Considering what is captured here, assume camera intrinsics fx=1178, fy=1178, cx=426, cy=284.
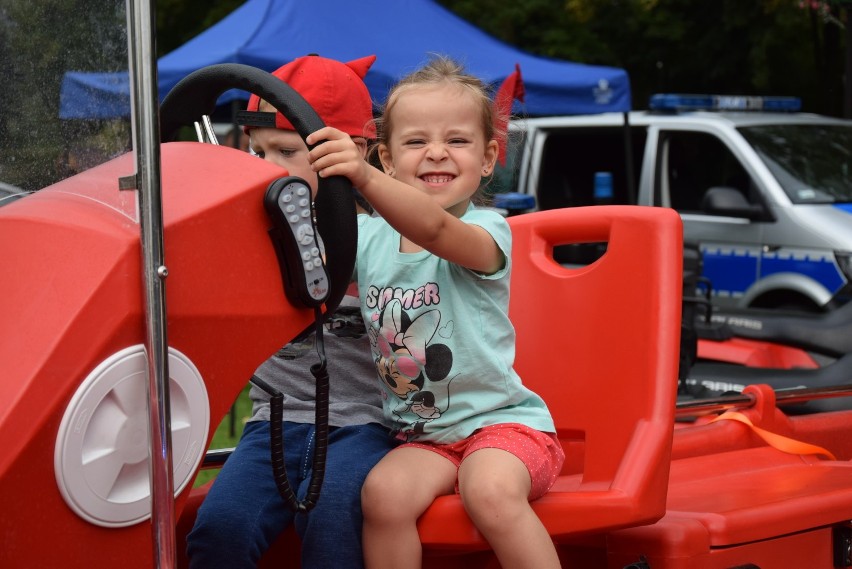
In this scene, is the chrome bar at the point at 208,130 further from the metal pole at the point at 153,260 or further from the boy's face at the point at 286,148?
the metal pole at the point at 153,260

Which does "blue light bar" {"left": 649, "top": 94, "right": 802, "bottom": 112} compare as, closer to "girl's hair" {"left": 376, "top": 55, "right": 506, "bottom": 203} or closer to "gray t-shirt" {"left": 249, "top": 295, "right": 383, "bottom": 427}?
"girl's hair" {"left": 376, "top": 55, "right": 506, "bottom": 203}

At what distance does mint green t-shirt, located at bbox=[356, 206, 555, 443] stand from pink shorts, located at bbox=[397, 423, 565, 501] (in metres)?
0.01

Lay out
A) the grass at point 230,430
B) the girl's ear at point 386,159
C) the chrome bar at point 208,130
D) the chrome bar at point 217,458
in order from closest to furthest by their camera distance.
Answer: the chrome bar at point 208,130, the girl's ear at point 386,159, the chrome bar at point 217,458, the grass at point 230,430

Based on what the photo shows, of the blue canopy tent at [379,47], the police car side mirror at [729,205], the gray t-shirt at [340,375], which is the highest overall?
the blue canopy tent at [379,47]

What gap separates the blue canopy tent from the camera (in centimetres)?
697

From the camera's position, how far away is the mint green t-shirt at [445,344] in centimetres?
185

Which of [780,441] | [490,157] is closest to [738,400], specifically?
[780,441]

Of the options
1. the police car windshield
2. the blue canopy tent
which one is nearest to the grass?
the blue canopy tent

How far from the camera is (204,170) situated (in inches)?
57.1

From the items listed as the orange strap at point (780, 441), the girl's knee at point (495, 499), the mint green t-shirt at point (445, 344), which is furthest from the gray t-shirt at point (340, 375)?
the orange strap at point (780, 441)

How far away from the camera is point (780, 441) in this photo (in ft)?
8.46

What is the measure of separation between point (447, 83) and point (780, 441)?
3.86 feet

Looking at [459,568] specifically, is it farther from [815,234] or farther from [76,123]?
[815,234]

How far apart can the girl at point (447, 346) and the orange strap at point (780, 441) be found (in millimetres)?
863
